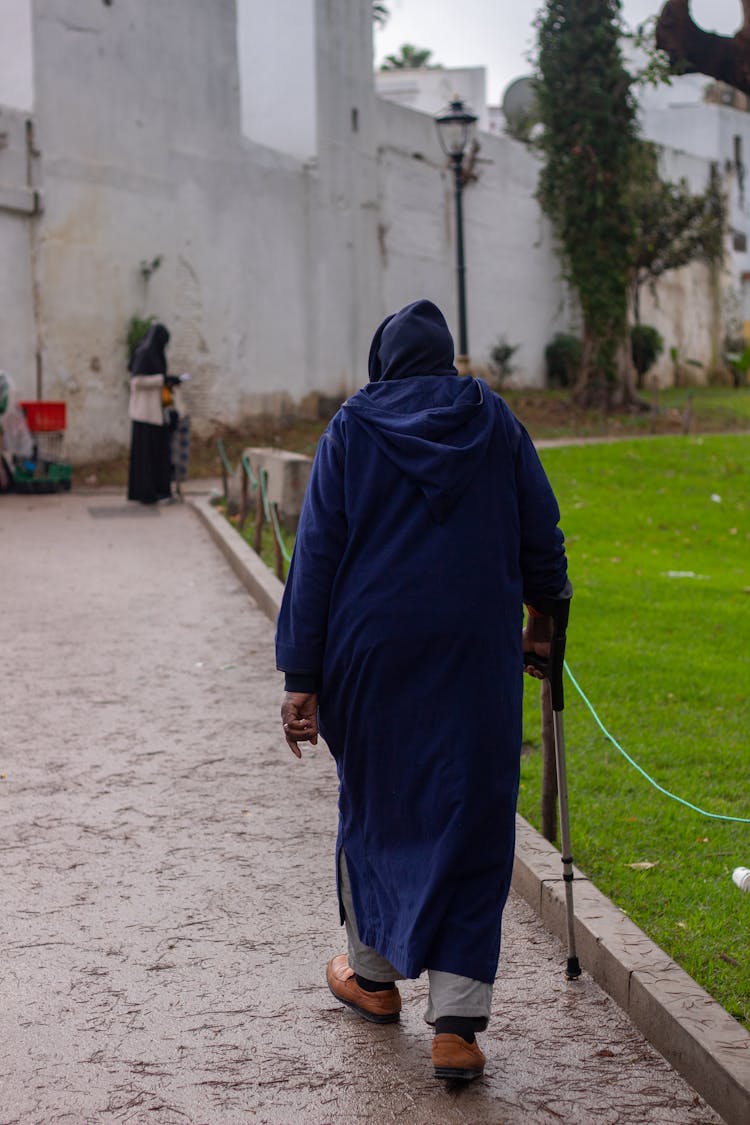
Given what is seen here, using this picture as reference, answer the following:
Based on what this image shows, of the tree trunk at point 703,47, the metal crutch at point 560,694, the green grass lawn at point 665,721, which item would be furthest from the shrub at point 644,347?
the metal crutch at point 560,694

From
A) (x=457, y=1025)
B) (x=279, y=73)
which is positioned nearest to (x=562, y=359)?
(x=279, y=73)

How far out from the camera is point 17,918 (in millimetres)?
4414

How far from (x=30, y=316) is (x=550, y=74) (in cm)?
1258

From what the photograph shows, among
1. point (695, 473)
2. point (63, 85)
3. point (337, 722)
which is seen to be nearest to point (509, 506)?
point (337, 722)

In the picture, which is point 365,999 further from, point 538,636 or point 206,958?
point 538,636

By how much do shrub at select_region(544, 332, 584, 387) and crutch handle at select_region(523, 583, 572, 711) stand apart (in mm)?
28441

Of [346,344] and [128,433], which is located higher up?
[346,344]

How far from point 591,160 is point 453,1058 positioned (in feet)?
83.3

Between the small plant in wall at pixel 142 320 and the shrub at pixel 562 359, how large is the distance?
1339 centimetres

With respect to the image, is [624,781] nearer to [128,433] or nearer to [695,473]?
[695,473]

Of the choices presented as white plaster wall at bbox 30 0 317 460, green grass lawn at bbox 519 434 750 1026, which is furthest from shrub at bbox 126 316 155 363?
green grass lawn at bbox 519 434 750 1026

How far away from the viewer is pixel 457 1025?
10.9 feet

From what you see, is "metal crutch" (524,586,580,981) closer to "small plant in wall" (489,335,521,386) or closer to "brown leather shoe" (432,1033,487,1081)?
"brown leather shoe" (432,1033,487,1081)

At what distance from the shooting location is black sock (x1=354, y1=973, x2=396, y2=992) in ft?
12.0
